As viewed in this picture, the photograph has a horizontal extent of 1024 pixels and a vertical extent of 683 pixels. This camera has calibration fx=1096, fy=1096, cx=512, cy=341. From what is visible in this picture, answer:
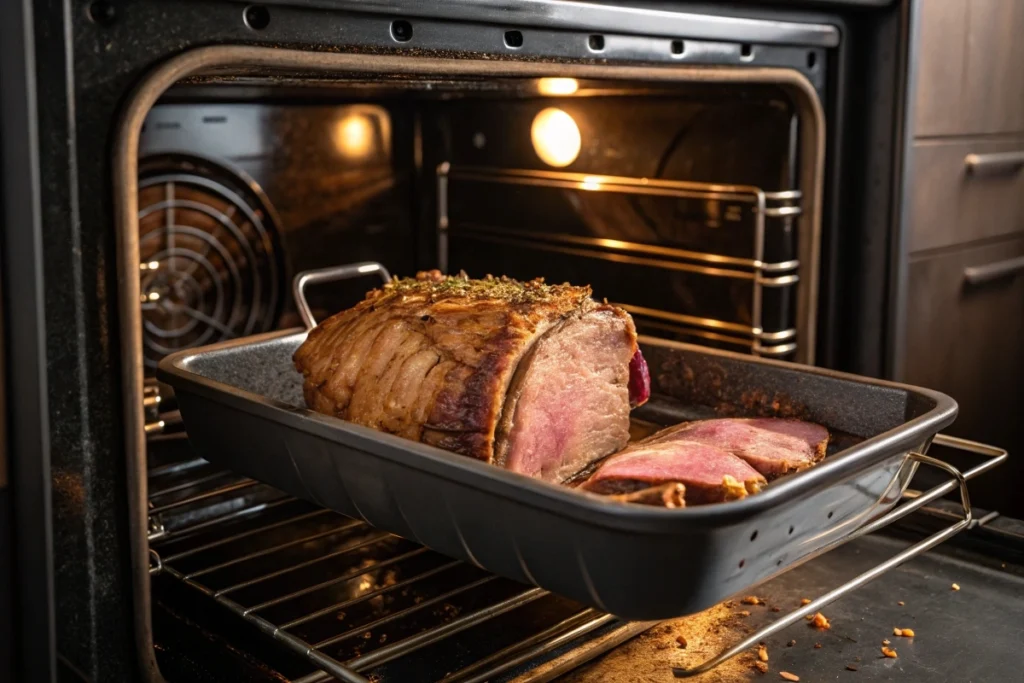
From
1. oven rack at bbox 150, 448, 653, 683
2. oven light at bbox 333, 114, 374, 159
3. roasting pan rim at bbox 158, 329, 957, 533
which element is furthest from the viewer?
oven light at bbox 333, 114, 374, 159

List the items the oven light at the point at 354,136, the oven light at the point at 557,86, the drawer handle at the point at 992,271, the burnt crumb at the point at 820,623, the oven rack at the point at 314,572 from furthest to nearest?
the oven light at the point at 354,136 < the drawer handle at the point at 992,271 < the oven light at the point at 557,86 < the burnt crumb at the point at 820,623 < the oven rack at the point at 314,572

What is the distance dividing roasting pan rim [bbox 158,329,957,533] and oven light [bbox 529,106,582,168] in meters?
0.78

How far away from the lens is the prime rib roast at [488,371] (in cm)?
123

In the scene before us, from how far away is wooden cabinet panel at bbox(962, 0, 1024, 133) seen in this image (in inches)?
71.7

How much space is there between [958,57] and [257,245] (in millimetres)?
1227

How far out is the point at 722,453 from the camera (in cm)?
118

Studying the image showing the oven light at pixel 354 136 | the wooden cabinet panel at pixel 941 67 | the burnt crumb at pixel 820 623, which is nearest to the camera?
the burnt crumb at pixel 820 623

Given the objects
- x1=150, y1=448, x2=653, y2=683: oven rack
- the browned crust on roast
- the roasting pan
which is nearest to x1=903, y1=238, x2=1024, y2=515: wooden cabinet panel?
the roasting pan

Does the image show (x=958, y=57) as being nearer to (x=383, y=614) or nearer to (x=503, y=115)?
(x=503, y=115)

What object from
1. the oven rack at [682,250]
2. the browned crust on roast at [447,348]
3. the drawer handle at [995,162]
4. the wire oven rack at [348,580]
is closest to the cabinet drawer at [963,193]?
the drawer handle at [995,162]

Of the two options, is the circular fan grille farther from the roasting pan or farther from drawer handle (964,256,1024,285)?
drawer handle (964,256,1024,285)

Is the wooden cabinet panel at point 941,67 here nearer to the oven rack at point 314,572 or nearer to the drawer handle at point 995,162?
the drawer handle at point 995,162

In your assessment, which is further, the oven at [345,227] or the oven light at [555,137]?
the oven light at [555,137]

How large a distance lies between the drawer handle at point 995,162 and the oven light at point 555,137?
0.66 m
